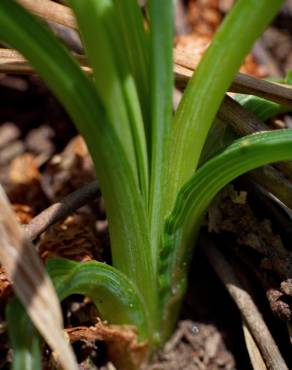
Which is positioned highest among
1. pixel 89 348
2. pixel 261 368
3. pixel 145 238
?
pixel 145 238

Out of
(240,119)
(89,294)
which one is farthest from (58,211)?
(240,119)

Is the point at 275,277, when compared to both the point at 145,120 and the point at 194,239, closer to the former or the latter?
the point at 194,239

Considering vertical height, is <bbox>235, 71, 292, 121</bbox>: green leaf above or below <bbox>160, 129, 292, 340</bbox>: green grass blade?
above

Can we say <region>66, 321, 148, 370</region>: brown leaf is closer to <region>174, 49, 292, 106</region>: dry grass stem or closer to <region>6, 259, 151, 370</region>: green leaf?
<region>6, 259, 151, 370</region>: green leaf

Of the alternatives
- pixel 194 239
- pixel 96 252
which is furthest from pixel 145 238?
pixel 96 252

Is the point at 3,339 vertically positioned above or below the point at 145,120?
below

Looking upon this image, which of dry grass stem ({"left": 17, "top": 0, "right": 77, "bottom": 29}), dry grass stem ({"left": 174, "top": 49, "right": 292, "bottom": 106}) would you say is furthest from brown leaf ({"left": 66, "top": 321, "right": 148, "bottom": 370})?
dry grass stem ({"left": 17, "top": 0, "right": 77, "bottom": 29})

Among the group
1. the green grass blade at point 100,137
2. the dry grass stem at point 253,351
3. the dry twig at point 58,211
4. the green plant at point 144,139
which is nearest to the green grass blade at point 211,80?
the green plant at point 144,139

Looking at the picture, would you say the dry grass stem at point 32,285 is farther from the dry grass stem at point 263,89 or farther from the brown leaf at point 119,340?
the dry grass stem at point 263,89
